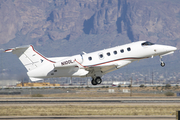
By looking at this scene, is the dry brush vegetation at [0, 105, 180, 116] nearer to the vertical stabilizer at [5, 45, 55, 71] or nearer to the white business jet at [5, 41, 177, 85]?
the white business jet at [5, 41, 177, 85]

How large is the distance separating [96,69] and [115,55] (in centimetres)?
284

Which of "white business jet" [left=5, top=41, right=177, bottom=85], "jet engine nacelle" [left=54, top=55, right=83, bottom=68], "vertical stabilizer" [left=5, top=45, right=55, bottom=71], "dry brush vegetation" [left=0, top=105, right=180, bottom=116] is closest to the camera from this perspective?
"dry brush vegetation" [left=0, top=105, right=180, bottom=116]

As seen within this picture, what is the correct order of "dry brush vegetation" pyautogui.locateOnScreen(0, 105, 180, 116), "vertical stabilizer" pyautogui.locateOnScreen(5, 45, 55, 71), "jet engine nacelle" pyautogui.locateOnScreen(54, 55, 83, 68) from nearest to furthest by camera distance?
1. "dry brush vegetation" pyautogui.locateOnScreen(0, 105, 180, 116)
2. "jet engine nacelle" pyautogui.locateOnScreen(54, 55, 83, 68)
3. "vertical stabilizer" pyautogui.locateOnScreen(5, 45, 55, 71)

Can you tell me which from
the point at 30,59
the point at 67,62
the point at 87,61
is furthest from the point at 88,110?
the point at 30,59

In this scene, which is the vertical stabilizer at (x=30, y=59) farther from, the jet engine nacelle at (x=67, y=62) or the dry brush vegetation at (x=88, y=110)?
the dry brush vegetation at (x=88, y=110)

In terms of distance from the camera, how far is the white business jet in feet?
134

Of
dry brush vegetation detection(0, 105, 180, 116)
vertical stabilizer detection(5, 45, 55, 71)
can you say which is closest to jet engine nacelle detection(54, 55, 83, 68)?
vertical stabilizer detection(5, 45, 55, 71)

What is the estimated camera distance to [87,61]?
1617 inches

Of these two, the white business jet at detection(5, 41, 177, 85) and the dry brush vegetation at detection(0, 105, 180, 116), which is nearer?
the dry brush vegetation at detection(0, 105, 180, 116)

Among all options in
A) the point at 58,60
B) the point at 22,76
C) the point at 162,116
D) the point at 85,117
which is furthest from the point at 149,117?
the point at 22,76

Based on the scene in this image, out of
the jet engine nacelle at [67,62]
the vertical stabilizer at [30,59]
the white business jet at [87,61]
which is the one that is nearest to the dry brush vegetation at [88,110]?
the white business jet at [87,61]

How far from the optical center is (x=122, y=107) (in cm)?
3806

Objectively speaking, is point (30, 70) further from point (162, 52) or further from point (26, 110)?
point (162, 52)

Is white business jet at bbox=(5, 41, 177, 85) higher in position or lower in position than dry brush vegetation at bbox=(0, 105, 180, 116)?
higher
